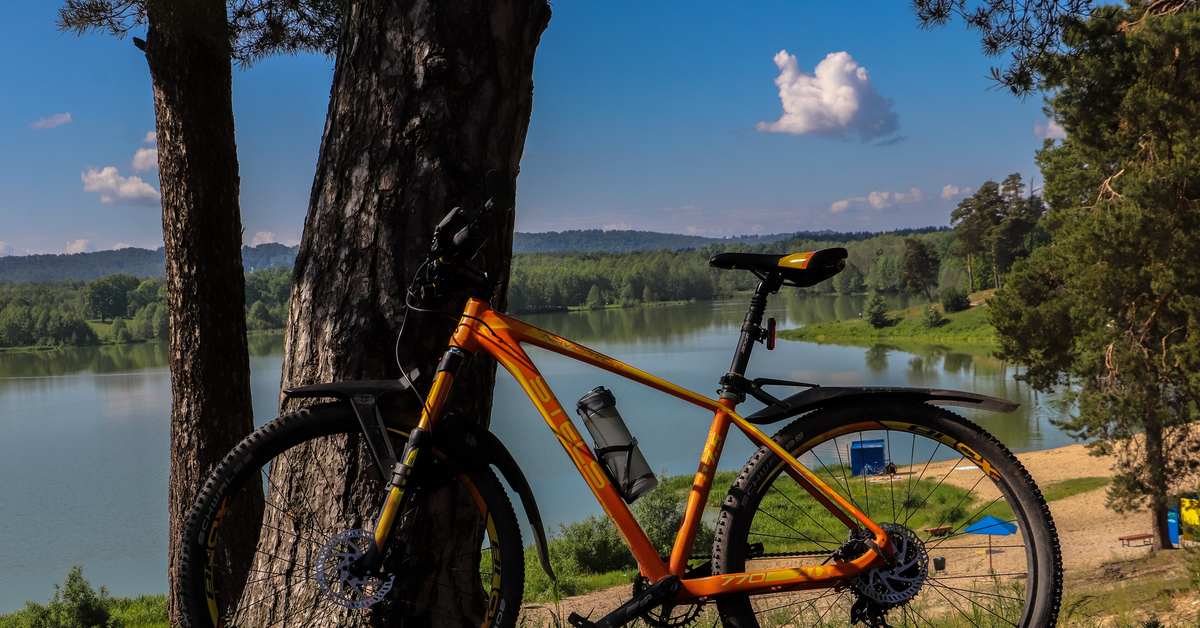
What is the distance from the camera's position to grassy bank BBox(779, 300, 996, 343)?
188ft

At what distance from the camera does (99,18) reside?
17.5 feet

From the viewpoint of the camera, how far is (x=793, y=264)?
206 centimetres

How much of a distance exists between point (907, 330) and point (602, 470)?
65414 mm

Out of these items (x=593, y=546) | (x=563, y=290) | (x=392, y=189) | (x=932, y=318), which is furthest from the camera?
(x=563, y=290)

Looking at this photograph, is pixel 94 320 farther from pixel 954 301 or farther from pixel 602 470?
pixel 602 470

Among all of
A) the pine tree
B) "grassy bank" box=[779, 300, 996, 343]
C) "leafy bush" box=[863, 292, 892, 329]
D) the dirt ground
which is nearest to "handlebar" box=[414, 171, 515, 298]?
the dirt ground

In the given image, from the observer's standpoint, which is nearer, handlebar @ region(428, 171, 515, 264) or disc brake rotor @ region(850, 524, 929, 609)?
handlebar @ region(428, 171, 515, 264)

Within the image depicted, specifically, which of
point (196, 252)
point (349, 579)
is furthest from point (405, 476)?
point (196, 252)

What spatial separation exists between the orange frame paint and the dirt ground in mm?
8056

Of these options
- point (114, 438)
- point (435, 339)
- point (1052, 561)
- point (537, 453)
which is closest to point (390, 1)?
point (435, 339)

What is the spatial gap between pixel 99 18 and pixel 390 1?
433cm

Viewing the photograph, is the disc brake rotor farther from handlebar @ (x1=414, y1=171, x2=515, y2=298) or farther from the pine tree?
the pine tree

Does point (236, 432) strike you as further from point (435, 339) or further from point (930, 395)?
point (930, 395)

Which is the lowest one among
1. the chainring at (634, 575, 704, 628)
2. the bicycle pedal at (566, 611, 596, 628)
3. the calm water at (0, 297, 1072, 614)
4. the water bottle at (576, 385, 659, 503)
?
the calm water at (0, 297, 1072, 614)
